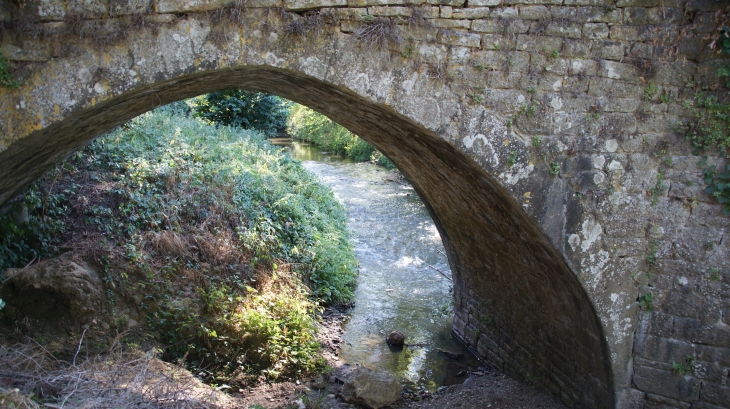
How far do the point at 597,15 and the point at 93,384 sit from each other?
13.7 ft

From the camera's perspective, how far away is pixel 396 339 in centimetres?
607

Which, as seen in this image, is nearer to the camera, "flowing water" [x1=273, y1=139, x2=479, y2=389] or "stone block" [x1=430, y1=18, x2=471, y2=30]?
"stone block" [x1=430, y1=18, x2=471, y2=30]

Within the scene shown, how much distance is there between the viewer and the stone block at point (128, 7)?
9.99 ft

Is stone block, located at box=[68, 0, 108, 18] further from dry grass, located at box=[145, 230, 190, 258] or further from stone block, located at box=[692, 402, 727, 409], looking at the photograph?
stone block, located at box=[692, 402, 727, 409]

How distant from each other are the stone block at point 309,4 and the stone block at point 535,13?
1.20 meters

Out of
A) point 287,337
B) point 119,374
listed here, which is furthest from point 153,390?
point 287,337

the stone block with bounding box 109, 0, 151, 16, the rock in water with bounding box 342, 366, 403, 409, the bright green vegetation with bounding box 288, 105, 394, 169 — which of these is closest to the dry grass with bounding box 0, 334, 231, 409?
the rock in water with bounding box 342, 366, 403, 409

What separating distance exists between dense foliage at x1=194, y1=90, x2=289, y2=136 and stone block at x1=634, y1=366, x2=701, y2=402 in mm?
9793

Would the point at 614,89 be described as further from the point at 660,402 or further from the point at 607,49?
the point at 660,402

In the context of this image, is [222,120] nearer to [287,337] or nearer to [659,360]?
[287,337]

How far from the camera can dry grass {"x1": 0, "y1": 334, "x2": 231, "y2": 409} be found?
3191 millimetres

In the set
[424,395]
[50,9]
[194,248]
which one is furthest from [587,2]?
[194,248]

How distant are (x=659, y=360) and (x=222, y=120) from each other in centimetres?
1041

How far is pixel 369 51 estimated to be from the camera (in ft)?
10.9
